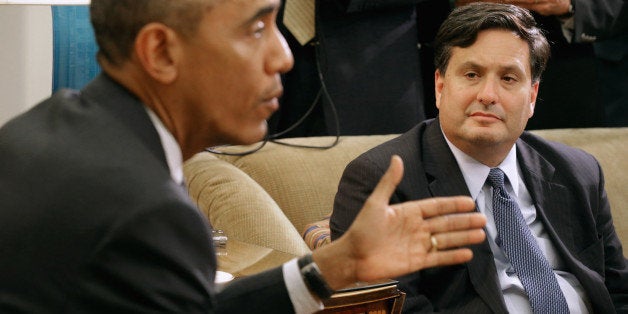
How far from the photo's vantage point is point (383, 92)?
10.1ft

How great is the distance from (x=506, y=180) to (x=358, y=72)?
2.67 feet

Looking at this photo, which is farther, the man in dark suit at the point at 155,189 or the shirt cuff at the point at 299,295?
the shirt cuff at the point at 299,295

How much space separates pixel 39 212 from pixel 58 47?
6.23 ft

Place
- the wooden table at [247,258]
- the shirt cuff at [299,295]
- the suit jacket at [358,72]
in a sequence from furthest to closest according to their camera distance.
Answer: the suit jacket at [358,72] → the wooden table at [247,258] → the shirt cuff at [299,295]

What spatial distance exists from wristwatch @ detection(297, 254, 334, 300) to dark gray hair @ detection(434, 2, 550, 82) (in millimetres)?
1229

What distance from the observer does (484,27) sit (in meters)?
2.37

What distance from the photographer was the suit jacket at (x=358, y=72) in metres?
2.99

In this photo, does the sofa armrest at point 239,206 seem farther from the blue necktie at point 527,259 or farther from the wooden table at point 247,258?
the blue necktie at point 527,259

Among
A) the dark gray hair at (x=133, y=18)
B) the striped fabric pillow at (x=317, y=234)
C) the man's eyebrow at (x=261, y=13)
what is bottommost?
the striped fabric pillow at (x=317, y=234)

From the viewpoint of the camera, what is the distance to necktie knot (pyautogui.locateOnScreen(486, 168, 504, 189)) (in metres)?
2.29

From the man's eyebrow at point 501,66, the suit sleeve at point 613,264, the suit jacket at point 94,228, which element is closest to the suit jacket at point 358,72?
the man's eyebrow at point 501,66

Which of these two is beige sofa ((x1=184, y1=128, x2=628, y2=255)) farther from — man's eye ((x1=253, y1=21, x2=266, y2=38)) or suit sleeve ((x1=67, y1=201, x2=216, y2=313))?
suit sleeve ((x1=67, y1=201, x2=216, y2=313))

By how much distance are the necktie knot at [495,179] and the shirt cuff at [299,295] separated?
109 centimetres

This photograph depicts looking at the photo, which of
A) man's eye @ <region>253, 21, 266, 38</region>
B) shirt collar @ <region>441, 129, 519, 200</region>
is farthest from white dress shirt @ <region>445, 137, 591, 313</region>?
man's eye @ <region>253, 21, 266, 38</region>
